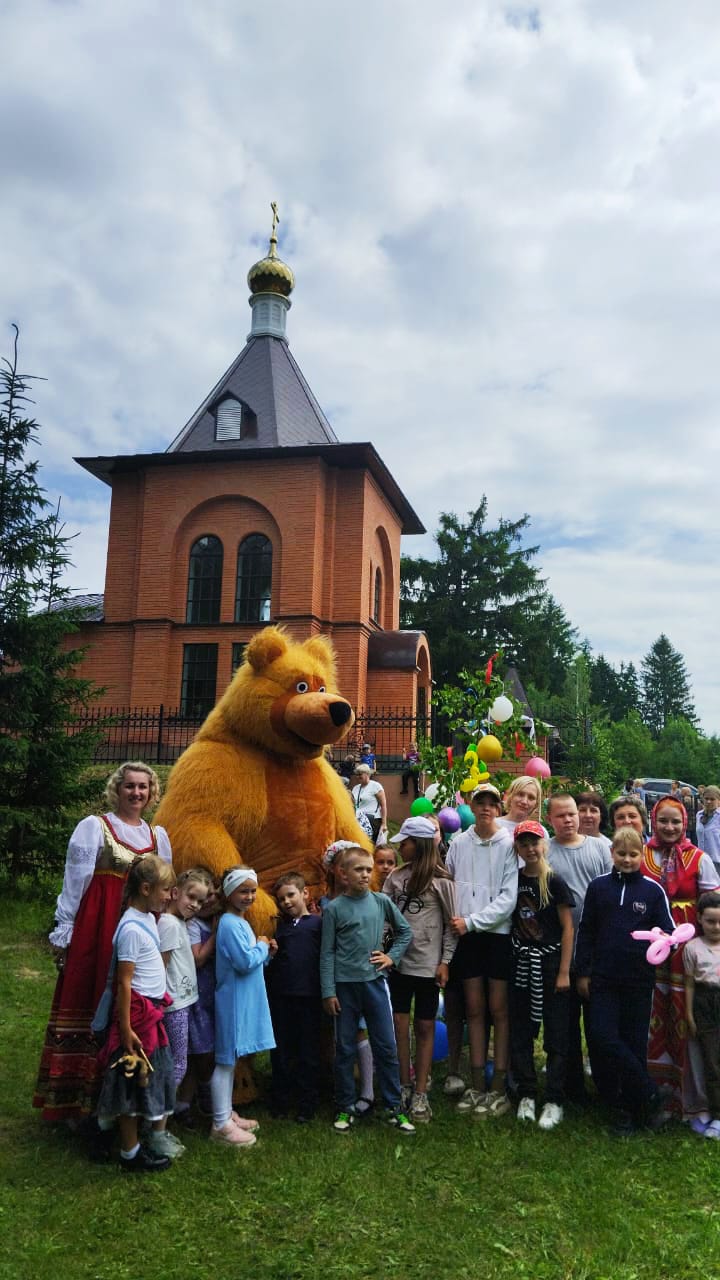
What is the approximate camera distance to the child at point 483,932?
4.98 m

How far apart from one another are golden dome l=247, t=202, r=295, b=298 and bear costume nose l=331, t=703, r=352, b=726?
22.0 m

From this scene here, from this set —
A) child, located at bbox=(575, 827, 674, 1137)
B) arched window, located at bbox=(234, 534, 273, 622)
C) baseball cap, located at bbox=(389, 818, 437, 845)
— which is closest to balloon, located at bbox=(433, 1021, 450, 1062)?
child, located at bbox=(575, 827, 674, 1137)

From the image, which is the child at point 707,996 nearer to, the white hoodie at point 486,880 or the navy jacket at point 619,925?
the navy jacket at point 619,925

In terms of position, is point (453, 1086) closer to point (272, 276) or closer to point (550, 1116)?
point (550, 1116)

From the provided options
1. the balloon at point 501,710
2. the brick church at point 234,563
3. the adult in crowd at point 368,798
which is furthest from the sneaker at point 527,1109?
the brick church at point 234,563

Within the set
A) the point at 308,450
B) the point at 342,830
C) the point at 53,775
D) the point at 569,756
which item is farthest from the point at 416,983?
the point at 569,756

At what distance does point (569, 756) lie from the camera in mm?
26422

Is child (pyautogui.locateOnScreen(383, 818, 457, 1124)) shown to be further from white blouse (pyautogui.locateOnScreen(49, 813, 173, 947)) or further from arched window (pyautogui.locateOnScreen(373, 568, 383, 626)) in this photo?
arched window (pyautogui.locateOnScreen(373, 568, 383, 626))

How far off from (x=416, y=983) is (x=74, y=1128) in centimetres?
184

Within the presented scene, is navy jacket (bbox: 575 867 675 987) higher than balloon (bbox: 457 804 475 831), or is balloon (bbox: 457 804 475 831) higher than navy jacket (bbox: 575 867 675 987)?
balloon (bbox: 457 804 475 831)

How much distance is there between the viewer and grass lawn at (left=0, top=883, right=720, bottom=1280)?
342cm

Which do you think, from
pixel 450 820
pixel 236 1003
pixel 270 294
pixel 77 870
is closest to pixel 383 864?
pixel 450 820

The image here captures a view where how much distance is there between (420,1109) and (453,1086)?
51 centimetres

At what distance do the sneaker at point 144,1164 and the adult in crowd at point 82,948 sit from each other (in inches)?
15.2
